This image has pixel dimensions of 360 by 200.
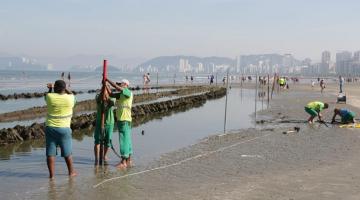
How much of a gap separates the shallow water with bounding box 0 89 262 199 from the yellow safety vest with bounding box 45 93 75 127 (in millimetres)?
1136

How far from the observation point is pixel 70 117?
9.44 meters

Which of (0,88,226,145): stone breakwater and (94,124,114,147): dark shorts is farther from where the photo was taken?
(0,88,226,145): stone breakwater

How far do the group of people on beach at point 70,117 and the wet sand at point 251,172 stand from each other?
0.77 meters

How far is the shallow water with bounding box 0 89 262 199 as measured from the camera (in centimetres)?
905

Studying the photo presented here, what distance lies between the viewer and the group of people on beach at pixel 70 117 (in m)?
9.27

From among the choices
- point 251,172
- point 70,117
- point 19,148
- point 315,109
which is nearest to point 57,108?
point 70,117

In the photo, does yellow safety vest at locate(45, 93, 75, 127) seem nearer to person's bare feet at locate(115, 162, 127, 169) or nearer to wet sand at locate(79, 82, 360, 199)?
wet sand at locate(79, 82, 360, 199)

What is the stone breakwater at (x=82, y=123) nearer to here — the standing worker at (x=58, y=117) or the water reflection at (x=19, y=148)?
the water reflection at (x=19, y=148)

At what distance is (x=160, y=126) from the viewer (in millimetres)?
22188

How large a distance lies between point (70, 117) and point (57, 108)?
0.31 m

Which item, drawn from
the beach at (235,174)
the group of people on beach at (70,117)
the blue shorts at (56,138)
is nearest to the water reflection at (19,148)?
the group of people on beach at (70,117)

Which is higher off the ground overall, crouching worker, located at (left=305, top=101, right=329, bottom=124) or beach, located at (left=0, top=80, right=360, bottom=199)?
crouching worker, located at (left=305, top=101, right=329, bottom=124)

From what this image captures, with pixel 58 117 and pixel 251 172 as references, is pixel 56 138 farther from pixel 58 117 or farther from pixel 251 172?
pixel 251 172

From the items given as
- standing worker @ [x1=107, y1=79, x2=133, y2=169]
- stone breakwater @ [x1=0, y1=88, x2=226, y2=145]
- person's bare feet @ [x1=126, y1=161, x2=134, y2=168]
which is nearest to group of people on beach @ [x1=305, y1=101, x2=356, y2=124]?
stone breakwater @ [x1=0, y1=88, x2=226, y2=145]
